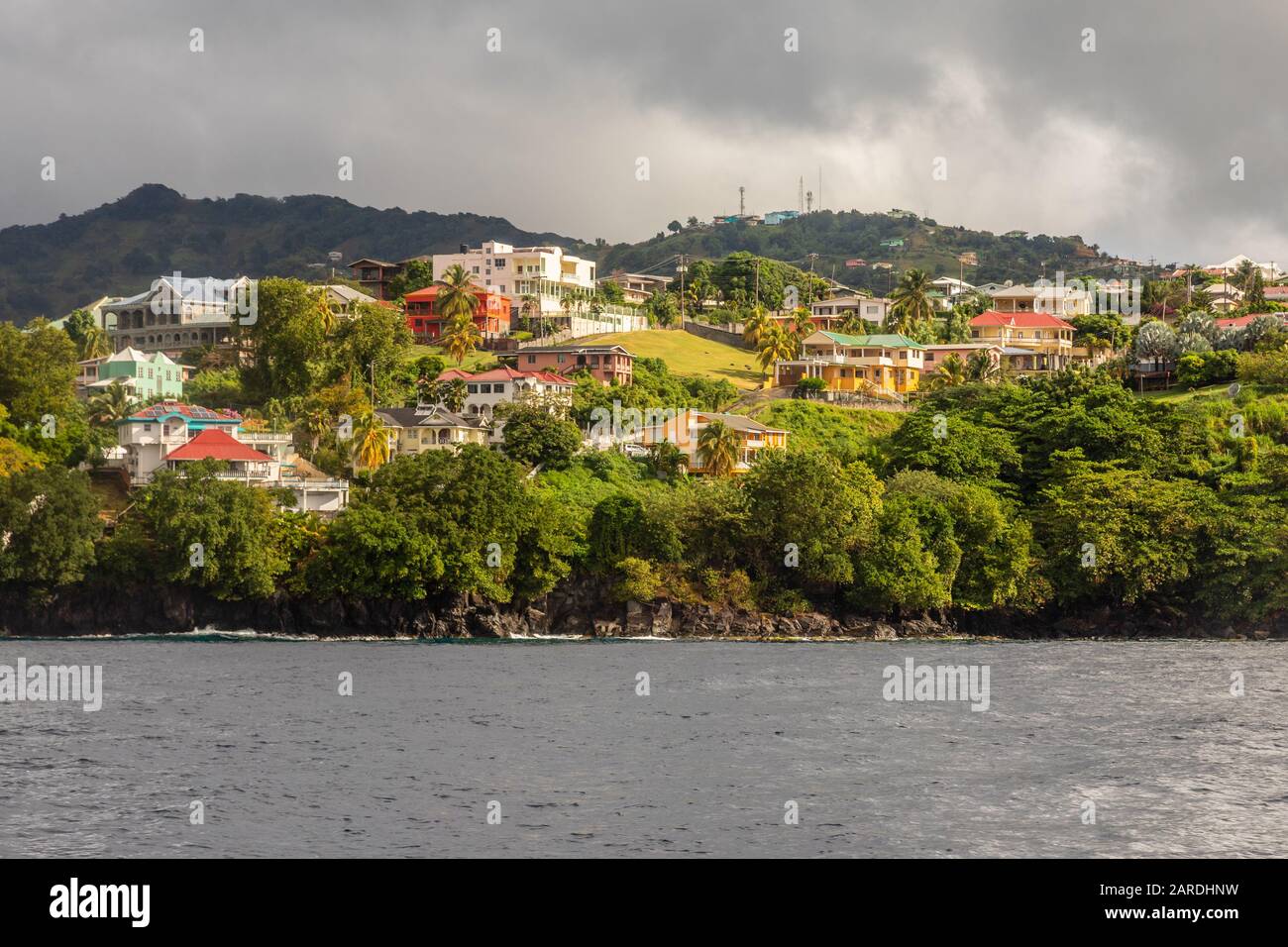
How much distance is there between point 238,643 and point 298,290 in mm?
47240

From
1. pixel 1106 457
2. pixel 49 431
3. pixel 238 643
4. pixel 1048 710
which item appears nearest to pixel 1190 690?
pixel 1048 710

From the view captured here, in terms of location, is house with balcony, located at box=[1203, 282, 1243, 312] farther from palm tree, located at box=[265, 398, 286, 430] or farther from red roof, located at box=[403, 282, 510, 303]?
palm tree, located at box=[265, 398, 286, 430]

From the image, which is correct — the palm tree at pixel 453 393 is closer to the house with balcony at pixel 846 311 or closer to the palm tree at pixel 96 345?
the palm tree at pixel 96 345

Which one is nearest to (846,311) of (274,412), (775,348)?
(775,348)

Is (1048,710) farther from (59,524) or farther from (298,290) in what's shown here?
(298,290)

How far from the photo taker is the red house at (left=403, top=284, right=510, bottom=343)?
15375 centimetres

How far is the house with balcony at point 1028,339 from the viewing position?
152 m

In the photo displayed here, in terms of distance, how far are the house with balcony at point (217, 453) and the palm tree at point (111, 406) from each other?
3.67 metres

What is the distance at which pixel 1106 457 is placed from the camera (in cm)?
10231

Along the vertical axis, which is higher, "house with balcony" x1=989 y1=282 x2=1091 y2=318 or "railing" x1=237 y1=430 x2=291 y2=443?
"house with balcony" x1=989 y1=282 x2=1091 y2=318

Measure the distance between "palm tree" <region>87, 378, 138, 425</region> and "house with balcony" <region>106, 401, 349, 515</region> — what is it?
3670 millimetres

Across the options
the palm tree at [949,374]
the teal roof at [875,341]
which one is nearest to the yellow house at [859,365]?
the teal roof at [875,341]

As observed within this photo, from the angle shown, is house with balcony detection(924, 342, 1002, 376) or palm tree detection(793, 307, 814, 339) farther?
palm tree detection(793, 307, 814, 339)

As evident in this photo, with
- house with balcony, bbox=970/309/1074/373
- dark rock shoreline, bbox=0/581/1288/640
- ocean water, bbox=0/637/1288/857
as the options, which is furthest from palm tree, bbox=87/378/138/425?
house with balcony, bbox=970/309/1074/373
